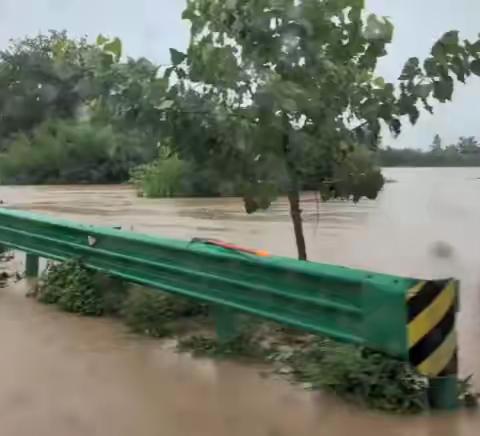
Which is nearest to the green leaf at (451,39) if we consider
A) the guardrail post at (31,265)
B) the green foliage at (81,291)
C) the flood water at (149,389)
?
the flood water at (149,389)

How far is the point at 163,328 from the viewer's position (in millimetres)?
6328

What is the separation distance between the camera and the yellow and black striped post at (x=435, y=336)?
170 inches

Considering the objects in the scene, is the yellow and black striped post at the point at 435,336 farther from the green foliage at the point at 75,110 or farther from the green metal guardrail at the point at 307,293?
the green foliage at the point at 75,110

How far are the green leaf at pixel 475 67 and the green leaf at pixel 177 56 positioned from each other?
2.24 metres

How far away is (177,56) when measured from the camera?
6.35 m

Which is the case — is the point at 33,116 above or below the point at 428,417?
above

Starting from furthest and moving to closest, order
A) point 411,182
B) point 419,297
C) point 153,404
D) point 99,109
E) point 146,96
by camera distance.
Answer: point 411,182 → point 99,109 → point 146,96 → point 153,404 → point 419,297

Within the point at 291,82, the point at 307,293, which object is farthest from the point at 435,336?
the point at 291,82

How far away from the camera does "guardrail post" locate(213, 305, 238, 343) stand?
574 centimetres

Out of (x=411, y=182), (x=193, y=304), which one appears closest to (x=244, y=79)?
(x=193, y=304)

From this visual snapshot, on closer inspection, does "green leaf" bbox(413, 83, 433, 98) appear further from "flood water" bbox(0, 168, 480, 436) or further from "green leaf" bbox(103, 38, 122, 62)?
"green leaf" bbox(103, 38, 122, 62)

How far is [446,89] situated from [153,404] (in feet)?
11.2

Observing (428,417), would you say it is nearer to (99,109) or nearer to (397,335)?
(397,335)

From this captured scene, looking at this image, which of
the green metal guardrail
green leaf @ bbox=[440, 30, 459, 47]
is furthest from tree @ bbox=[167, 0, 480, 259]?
the green metal guardrail
